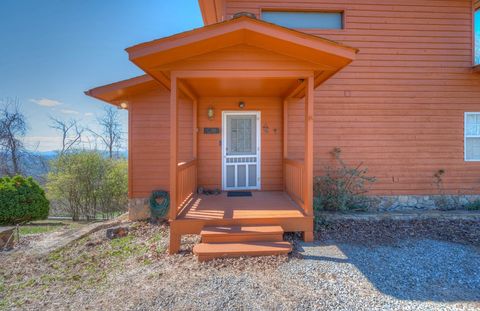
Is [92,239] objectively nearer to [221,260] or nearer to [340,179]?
[221,260]

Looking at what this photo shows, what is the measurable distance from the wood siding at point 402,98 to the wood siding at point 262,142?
1.24 ft

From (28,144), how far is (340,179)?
12118 millimetres

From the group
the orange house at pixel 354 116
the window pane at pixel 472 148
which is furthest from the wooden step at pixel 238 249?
the window pane at pixel 472 148

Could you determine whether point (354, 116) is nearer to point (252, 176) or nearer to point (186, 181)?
point (252, 176)

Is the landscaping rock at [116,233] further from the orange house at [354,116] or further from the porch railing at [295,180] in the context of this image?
the porch railing at [295,180]

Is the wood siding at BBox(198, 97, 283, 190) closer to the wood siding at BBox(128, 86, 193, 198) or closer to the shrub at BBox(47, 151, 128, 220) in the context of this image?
the wood siding at BBox(128, 86, 193, 198)

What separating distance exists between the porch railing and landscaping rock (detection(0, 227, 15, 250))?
514 cm

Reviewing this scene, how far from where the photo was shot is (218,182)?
5.91 metres

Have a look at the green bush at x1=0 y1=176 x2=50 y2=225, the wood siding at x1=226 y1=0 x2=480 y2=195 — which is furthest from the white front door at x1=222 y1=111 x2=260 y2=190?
the green bush at x1=0 y1=176 x2=50 y2=225

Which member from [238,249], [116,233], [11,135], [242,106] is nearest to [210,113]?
[242,106]

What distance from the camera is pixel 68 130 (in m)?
12.0

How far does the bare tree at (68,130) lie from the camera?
11.7 meters

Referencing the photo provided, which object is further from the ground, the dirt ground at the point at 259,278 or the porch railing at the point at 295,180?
the porch railing at the point at 295,180

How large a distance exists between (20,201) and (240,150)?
5.11 m
